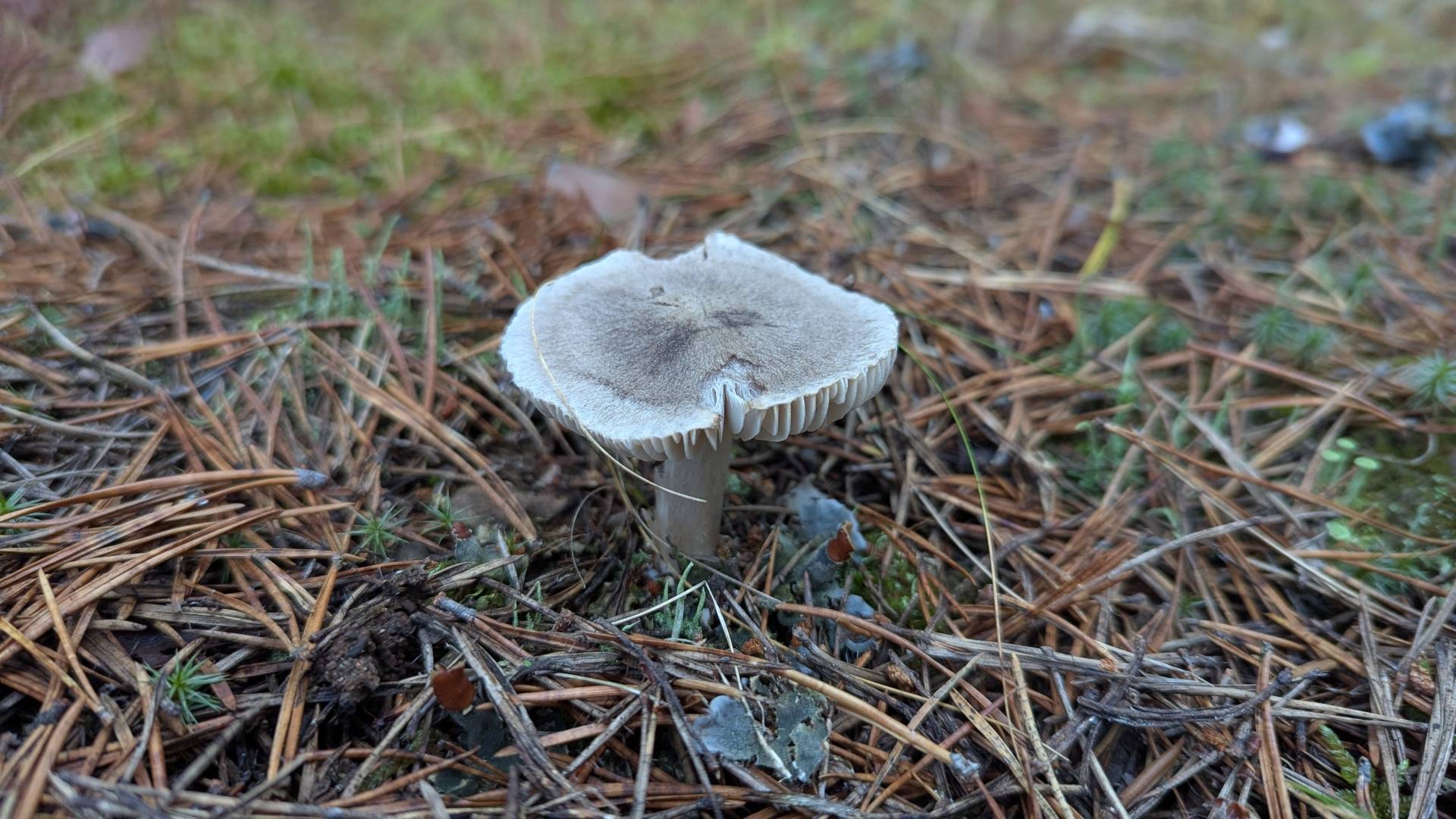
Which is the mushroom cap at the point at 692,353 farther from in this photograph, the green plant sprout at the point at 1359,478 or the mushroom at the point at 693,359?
the green plant sprout at the point at 1359,478

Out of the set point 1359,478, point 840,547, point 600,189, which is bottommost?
point 1359,478

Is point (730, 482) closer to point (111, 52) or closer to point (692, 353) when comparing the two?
point (692, 353)

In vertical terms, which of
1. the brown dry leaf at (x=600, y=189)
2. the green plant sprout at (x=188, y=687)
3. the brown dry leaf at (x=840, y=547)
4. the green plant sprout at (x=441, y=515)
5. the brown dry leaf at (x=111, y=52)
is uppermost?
the brown dry leaf at (x=111, y=52)

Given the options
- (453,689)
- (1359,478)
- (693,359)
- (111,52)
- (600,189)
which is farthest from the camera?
(111,52)

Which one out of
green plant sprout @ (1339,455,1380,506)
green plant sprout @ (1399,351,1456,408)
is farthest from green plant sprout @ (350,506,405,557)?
green plant sprout @ (1399,351,1456,408)

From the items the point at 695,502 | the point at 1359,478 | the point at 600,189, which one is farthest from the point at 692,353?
the point at 1359,478

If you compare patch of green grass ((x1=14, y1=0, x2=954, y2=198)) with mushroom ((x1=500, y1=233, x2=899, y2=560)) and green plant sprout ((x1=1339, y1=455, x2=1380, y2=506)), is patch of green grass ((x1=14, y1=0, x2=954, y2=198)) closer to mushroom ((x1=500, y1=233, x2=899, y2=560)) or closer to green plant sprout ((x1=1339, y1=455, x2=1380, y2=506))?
mushroom ((x1=500, y1=233, x2=899, y2=560))

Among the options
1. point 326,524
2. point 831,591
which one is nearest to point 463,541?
point 326,524

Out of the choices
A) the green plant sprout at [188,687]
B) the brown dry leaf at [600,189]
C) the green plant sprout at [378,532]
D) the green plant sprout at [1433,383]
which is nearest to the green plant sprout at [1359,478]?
the green plant sprout at [1433,383]

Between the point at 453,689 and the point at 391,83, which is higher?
the point at 391,83
